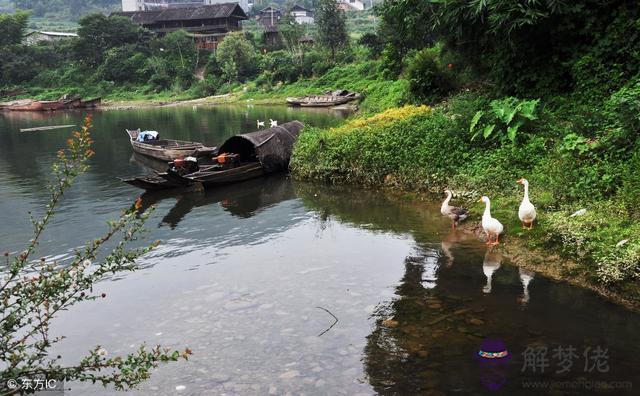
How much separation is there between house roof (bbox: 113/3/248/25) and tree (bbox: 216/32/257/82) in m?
12.3

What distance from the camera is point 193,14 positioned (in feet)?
283

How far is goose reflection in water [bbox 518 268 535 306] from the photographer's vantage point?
9477 millimetres

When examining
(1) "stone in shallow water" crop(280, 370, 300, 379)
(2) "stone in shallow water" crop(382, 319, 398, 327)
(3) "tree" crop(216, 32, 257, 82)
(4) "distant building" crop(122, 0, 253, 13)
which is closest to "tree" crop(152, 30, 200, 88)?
(3) "tree" crop(216, 32, 257, 82)

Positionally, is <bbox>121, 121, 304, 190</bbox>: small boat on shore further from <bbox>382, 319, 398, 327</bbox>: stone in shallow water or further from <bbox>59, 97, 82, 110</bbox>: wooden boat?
<bbox>59, 97, 82, 110</bbox>: wooden boat

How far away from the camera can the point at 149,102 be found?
70750 mm

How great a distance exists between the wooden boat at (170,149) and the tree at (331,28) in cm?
4402

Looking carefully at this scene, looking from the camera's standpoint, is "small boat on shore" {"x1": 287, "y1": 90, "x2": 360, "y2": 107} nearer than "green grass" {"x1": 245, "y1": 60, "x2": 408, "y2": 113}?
Yes

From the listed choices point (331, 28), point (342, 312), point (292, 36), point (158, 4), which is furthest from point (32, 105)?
point (158, 4)

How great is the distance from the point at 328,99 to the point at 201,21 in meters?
41.4

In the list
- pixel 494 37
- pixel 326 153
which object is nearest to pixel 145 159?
pixel 326 153

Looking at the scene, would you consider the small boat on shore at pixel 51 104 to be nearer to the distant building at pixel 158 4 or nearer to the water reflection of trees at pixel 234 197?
the distant building at pixel 158 4

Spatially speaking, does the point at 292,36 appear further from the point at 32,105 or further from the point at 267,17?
the point at 267,17

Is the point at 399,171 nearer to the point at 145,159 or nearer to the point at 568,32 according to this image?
the point at 568,32

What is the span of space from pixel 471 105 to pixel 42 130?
39894 millimetres
